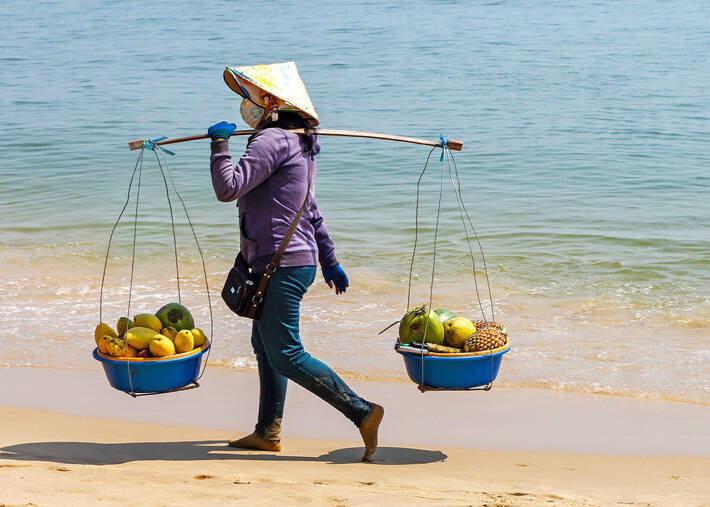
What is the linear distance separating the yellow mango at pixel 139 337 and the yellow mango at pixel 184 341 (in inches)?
3.7

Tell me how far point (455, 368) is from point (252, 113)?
1327 millimetres

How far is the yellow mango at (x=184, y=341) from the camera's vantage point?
3.87 meters

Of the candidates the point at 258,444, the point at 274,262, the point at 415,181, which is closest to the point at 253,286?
the point at 274,262

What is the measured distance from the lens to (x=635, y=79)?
65.2ft

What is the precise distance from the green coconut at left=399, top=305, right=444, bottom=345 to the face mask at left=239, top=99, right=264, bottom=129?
1043 millimetres

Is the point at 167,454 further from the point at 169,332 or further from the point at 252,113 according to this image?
the point at 252,113

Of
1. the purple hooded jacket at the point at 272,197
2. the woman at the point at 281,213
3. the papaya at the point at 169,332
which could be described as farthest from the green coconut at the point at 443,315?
the papaya at the point at 169,332

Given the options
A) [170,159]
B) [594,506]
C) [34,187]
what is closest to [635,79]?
[170,159]

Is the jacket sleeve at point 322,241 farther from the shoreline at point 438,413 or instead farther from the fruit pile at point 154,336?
the shoreline at point 438,413

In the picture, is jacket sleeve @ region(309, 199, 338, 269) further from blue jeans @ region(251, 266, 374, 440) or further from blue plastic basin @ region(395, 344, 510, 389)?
blue plastic basin @ region(395, 344, 510, 389)

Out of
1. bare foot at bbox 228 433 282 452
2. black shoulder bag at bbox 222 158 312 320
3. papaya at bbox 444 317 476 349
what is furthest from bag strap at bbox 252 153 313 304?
papaya at bbox 444 317 476 349

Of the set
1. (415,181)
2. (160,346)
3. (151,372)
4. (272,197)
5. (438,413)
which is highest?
(415,181)

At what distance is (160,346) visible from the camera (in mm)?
3785

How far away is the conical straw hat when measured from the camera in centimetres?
359
